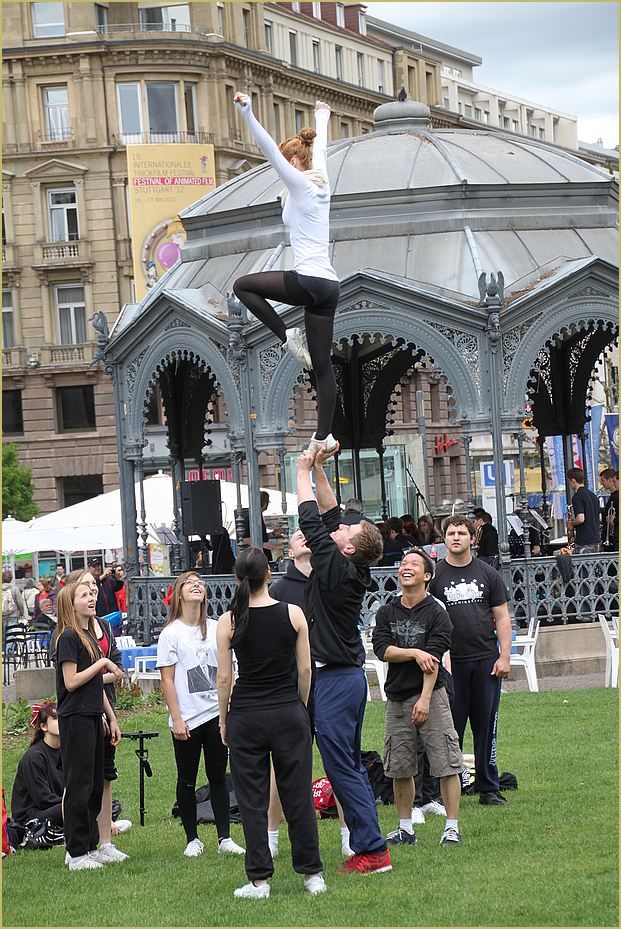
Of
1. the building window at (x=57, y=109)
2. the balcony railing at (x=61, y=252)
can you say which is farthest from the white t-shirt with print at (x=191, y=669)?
the building window at (x=57, y=109)

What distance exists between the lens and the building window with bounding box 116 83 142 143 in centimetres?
5000

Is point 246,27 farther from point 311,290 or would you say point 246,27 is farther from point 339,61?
point 311,290

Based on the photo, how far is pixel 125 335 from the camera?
18.5m

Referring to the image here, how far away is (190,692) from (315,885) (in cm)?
166

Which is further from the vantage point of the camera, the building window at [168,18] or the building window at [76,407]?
the building window at [168,18]

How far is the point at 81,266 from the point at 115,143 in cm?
485

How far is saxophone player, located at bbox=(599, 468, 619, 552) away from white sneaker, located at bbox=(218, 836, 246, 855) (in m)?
9.89

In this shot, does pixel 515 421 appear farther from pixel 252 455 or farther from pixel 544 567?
pixel 252 455

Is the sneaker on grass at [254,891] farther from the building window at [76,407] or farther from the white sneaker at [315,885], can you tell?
the building window at [76,407]

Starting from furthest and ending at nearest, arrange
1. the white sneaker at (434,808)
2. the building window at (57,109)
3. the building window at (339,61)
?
the building window at (339,61) < the building window at (57,109) < the white sneaker at (434,808)

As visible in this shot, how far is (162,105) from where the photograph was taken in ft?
164

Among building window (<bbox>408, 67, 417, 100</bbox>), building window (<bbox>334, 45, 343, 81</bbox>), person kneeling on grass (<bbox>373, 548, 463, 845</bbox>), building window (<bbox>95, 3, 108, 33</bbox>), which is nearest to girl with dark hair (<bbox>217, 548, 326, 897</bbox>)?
person kneeling on grass (<bbox>373, 548, 463, 845</bbox>)

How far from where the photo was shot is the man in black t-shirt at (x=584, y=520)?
1741 centimetres

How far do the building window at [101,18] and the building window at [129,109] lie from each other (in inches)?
87.4
